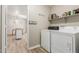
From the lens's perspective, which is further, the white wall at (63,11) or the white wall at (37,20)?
the white wall at (37,20)

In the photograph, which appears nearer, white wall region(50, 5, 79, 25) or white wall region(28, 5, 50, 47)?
white wall region(50, 5, 79, 25)

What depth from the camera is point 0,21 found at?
8.14ft

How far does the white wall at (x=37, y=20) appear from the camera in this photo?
13.7 feet

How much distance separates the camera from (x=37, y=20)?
4.41 metres

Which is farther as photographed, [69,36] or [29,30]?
[29,30]

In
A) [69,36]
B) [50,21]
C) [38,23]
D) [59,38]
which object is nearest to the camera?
[69,36]

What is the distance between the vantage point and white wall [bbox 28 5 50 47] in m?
4.16

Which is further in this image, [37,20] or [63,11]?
[37,20]

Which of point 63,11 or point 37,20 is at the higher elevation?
point 63,11
